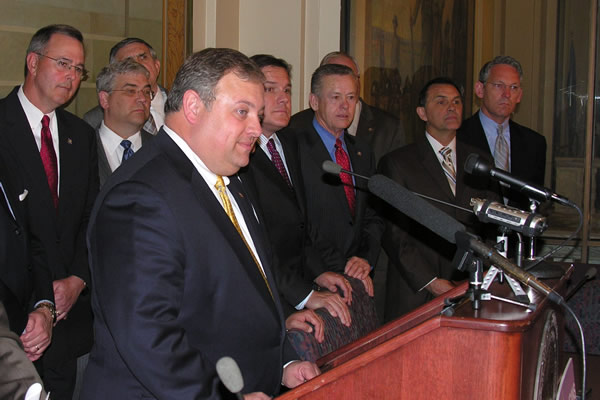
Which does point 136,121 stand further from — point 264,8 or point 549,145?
point 549,145

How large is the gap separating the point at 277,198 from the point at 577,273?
1255 mm

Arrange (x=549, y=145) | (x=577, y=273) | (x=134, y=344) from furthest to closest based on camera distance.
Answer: (x=549, y=145) < (x=577, y=273) < (x=134, y=344)

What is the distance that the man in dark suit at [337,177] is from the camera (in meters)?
3.60

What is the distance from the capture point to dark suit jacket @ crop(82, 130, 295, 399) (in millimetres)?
1654

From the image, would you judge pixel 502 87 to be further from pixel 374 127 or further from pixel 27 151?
pixel 27 151

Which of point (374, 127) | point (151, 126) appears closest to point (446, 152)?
point (374, 127)

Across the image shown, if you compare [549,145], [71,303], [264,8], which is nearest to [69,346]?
[71,303]

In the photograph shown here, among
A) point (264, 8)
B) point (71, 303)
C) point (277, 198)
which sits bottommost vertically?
point (71, 303)

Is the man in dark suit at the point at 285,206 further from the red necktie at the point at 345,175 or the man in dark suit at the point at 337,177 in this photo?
the red necktie at the point at 345,175

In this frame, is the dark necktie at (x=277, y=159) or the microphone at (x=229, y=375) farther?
the dark necktie at (x=277, y=159)

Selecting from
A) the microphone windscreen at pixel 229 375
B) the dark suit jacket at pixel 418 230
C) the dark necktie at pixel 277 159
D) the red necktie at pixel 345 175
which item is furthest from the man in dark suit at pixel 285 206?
the microphone windscreen at pixel 229 375

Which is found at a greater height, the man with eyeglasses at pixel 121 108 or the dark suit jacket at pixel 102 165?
the man with eyeglasses at pixel 121 108

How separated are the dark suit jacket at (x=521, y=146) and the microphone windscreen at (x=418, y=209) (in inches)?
109

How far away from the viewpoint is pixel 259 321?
6.13 ft
